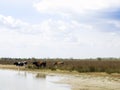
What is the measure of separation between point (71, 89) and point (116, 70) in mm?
13275

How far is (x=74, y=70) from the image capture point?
130 ft

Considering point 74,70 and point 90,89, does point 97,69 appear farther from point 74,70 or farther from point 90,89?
point 90,89

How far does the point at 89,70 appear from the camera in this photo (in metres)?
37.4

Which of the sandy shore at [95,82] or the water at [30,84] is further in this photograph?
the sandy shore at [95,82]


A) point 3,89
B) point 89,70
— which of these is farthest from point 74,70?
point 3,89

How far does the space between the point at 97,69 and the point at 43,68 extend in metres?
10.3

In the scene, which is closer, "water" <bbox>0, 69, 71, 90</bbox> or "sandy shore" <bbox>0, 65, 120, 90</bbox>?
"water" <bbox>0, 69, 71, 90</bbox>

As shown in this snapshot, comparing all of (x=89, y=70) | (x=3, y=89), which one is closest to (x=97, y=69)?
(x=89, y=70)

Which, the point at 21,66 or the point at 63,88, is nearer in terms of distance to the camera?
the point at 63,88

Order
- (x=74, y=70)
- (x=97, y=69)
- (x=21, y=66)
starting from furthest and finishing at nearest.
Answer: (x=21, y=66) → (x=74, y=70) → (x=97, y=69)

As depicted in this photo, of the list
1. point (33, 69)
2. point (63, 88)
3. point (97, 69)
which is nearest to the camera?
point (63, 88)

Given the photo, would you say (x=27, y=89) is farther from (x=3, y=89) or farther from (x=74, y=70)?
(x=74, y=70)

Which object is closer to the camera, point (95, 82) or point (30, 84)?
point (30, 84)

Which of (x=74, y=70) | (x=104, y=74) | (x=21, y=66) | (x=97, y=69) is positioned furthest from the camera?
(x=21, y=66)
